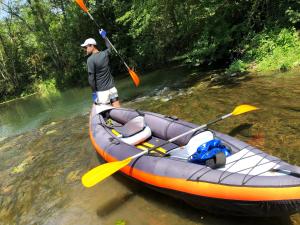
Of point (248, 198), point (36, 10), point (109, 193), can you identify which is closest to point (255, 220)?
point (248, 198)

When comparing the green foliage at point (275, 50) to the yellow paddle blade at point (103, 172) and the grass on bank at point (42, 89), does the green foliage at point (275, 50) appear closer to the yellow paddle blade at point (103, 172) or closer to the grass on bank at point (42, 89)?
the yellow paddle blade at point (103, 172)

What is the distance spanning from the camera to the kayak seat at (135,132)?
6.14 meters

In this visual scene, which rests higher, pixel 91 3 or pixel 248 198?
pixel 91 3

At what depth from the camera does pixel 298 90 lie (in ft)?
26.6

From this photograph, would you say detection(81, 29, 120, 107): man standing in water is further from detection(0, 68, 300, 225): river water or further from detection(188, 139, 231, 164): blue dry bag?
detection(188, 139, 231, 164): blue dry bag

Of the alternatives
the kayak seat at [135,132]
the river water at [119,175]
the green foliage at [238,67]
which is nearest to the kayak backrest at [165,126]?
the kayak seat at [135,132]

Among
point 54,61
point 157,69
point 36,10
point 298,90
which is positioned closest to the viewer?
point 298,90

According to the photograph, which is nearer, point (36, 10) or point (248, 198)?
point (248, 198)

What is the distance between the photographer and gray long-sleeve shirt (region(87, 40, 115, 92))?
7211mm

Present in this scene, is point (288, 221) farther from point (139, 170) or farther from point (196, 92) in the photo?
point (196, 92)

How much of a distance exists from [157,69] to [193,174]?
49.2 ft

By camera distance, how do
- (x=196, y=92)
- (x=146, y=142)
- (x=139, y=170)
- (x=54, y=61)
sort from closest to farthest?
1. (x=139, y=170)
2. (x=146, y=142)
3. (x=196, y=92)
4. (x=54, y=61)

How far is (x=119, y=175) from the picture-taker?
6.04 m

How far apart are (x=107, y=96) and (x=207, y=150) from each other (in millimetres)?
3841
